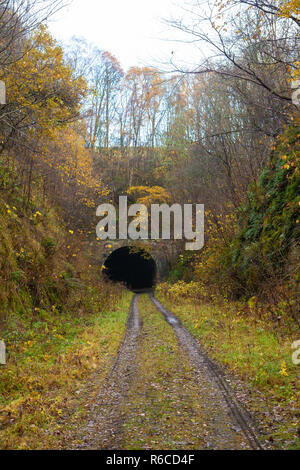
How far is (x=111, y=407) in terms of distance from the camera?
5.13m

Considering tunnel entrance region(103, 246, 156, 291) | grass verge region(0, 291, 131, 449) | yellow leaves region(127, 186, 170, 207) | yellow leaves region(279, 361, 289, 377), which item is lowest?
tunnel entrance region(103, 246, 156, 291)

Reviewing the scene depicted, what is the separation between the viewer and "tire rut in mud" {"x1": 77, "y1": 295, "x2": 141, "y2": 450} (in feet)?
13.4

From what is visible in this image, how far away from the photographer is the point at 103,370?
7121 mm

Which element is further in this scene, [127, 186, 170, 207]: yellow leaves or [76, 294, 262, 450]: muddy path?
[127, 186, 170, 207]: yellow leaves

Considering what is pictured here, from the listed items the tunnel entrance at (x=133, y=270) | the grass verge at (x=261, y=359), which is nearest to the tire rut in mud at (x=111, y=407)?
the grass verge at (x=261, y=359)

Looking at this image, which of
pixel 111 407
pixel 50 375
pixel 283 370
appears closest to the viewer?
pixel 111 407

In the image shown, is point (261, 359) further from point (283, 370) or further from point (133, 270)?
point (133, 270)

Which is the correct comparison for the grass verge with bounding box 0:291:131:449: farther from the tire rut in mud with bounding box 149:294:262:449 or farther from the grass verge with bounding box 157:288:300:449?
the grass verge with bounding box 157:288:300:449

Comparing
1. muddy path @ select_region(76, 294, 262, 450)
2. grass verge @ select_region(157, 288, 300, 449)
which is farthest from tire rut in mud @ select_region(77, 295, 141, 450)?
grass verge @ select_region(157, 288, 300, 449)

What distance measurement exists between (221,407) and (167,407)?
823mm

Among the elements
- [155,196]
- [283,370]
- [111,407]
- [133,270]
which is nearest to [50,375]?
[111,407]
